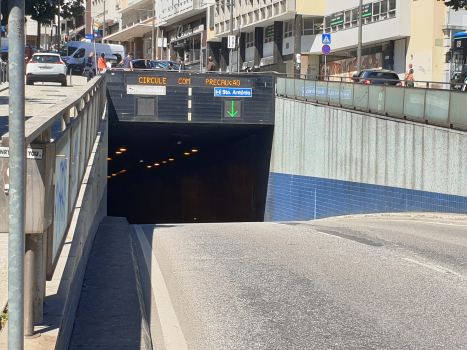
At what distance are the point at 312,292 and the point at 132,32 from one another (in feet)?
268

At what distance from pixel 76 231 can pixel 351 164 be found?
745 inches

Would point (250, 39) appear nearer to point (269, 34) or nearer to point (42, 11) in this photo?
point (269, 34)

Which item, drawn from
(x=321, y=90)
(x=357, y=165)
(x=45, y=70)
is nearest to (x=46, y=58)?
(x=45, y=70)

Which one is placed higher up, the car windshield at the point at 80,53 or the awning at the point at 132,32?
the awning at the point at 132,32

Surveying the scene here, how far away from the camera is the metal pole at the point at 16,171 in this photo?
10.9 ft

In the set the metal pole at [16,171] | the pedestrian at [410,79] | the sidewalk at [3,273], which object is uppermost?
the pedestrian at [410,79]

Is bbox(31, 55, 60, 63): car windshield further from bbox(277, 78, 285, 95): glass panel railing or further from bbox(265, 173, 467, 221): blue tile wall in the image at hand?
bbox(265, 173, 467, 221): blue tile wall

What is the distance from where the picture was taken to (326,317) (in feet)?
22.6

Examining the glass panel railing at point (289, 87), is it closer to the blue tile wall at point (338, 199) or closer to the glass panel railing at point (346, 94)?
the blue tile wall at point (338, 199)

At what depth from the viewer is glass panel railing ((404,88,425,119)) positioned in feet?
68.0

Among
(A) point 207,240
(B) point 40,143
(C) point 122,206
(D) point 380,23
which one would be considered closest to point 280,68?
(D) point 380,23

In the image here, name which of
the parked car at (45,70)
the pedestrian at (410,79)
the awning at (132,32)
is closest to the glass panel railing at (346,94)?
the pedestrian at (410,79)

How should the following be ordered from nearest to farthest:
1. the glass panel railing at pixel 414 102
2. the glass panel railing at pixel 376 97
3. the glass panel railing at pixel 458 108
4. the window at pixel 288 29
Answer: the glass panel railing at pixel 458 108, the glass panel railing at pixel 414 102, the glass panel railing at pixel 376 97, the window at pixel 288 29

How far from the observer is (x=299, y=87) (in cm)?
3034
